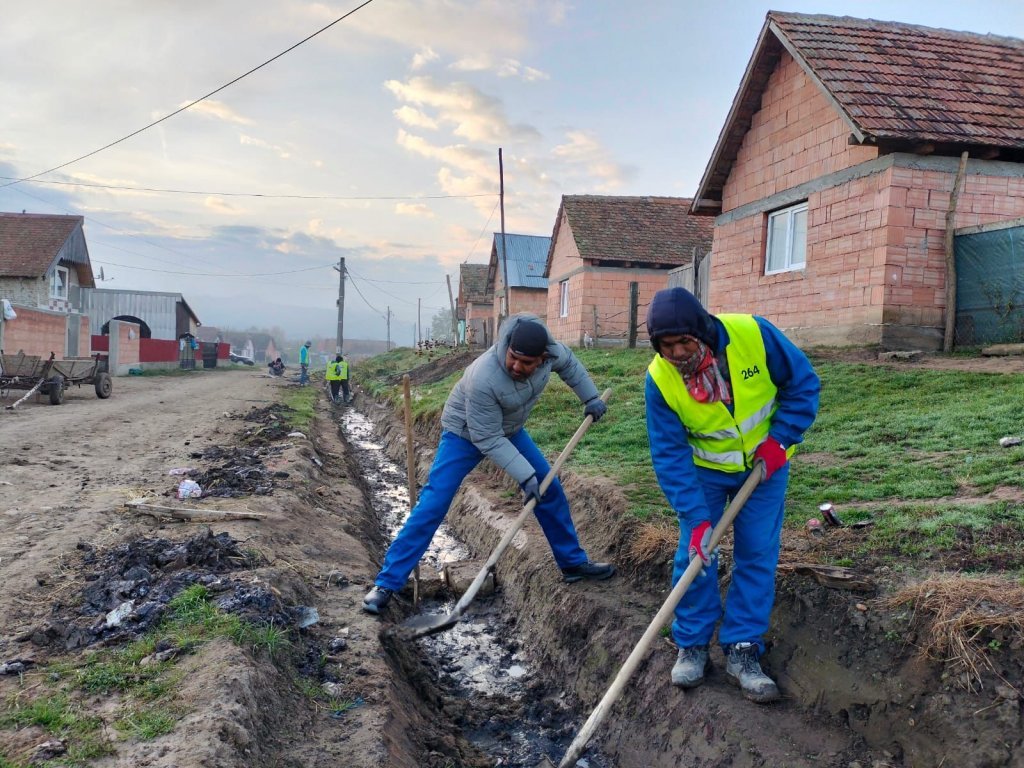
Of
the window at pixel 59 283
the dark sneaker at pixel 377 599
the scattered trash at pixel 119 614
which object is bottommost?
the dark sneaker at pixel 377 599

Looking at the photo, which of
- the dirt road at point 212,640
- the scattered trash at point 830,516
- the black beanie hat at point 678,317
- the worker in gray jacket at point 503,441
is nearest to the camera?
the dirt road at point 212,640

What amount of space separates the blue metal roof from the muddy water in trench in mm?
25042

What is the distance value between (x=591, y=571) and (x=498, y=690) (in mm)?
990

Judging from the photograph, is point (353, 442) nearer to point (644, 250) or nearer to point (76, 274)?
point (644, 250)

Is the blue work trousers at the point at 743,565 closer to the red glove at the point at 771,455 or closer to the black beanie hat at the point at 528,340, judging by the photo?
the red glove at the point at 771,455

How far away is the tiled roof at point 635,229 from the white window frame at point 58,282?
22.1 meters

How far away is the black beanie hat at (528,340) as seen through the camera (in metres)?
3.98

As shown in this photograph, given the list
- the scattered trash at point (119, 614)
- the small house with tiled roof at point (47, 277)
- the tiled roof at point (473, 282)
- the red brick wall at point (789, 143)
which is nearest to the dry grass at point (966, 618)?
the scattered trash at point (119, 614)

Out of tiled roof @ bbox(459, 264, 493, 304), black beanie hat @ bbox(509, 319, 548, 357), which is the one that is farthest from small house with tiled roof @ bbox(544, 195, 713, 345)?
tiled roof @ bbox(459, 264, 493, 304)

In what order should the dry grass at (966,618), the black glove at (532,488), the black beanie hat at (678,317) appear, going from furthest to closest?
the black glove at (532,488) < the black beanie hat at (678,317) < the dry grass at (966,618)

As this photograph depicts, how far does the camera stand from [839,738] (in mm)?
2957

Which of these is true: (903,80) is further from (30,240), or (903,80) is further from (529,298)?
(30,240)

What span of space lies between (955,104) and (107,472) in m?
11.9

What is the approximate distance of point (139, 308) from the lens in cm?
4003
